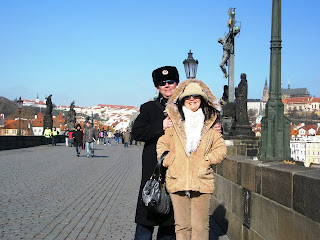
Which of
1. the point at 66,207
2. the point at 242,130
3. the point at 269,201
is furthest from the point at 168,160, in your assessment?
the point at 242,130

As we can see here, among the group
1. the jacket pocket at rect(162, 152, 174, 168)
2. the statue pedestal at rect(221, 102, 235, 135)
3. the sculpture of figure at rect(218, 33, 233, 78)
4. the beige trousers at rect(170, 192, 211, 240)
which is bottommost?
the beige trousers at rect(170, 192, 211, 240)

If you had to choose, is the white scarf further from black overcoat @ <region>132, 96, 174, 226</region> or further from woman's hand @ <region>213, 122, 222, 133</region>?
black overcoat @ <region>132, 96, 174, 226</region>

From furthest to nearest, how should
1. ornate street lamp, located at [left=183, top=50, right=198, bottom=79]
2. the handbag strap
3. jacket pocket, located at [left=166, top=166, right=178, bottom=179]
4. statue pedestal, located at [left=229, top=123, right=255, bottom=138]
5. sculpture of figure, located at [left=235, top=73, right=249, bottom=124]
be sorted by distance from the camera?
sculpture of figure, located at [left=235, top=73, right=249, bottom=124] → statue pedestal, located at [left=229, top=123, right=255, bottom=138] → ornate street lamp, located at [left=183, top=50, right=198, bottom=79] → the handbag strap → jacket pocket, located at [left=166, top=166, right=178, bottom=179]

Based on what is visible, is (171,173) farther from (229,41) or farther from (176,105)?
(229,41)

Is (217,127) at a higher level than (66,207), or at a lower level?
higher

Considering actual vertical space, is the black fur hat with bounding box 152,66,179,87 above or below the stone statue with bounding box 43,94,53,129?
below

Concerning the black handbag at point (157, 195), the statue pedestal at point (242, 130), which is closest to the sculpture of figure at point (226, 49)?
the statue pedestal at point (242, 130)

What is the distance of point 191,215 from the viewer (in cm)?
365

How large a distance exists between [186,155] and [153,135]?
43 cm

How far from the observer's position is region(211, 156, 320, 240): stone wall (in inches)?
130

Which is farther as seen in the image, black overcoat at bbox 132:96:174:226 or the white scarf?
black overcoat at bbox 132:96:174:226

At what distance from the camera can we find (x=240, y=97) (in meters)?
22.3

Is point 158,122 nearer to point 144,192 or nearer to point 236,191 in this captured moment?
point 144,192

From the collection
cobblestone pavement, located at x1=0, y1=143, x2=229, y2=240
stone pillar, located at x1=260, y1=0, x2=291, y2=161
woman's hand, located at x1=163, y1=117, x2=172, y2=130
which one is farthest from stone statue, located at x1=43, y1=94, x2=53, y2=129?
woman's hand, located at x1=163, y1=117, x2=172, y2=130
